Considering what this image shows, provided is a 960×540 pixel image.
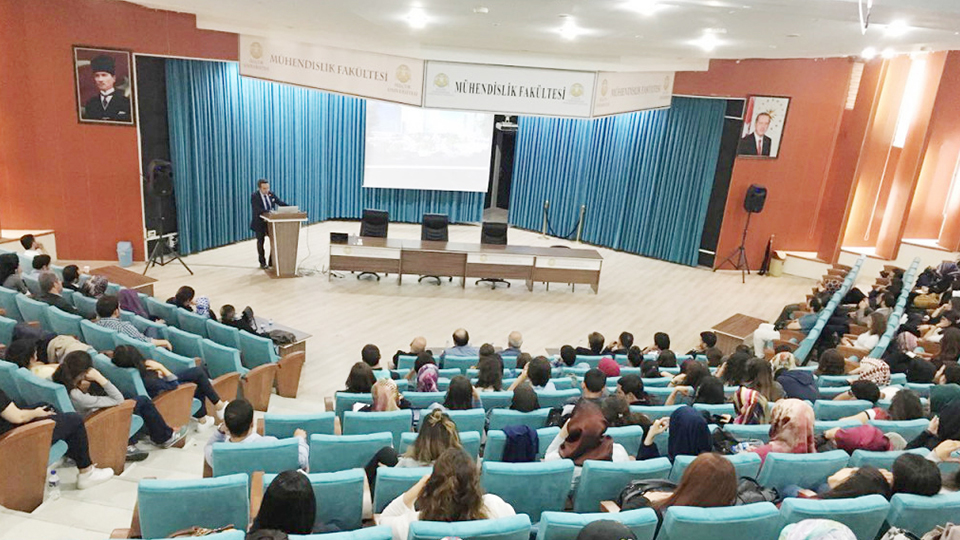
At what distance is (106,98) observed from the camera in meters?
8.88

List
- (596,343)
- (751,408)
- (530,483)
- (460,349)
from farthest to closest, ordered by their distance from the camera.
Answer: (596,343)
(460,349)
(751,408)
(530,483)

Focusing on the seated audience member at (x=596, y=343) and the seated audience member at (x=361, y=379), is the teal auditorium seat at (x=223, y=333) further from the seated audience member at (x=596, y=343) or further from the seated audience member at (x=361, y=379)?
the seated audience member at (x=596, y=343)

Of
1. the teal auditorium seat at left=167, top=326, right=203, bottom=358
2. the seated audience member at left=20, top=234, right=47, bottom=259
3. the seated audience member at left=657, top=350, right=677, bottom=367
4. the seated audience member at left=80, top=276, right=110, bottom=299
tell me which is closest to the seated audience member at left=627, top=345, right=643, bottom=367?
the seated audience member at left=657, top=350, right=677, bottom=367

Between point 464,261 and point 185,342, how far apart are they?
5.02m

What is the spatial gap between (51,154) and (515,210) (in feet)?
30.3

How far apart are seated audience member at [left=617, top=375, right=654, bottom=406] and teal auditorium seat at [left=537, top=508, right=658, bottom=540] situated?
1.84 meters

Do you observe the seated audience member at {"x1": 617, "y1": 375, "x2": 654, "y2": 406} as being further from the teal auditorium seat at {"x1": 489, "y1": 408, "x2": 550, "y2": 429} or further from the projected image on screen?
the projected image on screen

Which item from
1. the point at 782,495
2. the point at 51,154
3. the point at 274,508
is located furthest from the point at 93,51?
the point at 782,495

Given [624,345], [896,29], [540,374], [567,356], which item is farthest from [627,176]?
[540,374]

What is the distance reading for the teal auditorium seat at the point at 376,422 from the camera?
370 cm

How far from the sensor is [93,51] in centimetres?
859

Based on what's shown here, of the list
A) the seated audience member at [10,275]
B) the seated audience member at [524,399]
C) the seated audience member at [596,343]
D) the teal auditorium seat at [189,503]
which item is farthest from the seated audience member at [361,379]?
the seated audience member at [10,275]

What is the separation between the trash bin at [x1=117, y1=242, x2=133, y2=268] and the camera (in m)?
9.41

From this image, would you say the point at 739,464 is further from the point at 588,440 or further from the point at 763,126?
the point at 763,126
